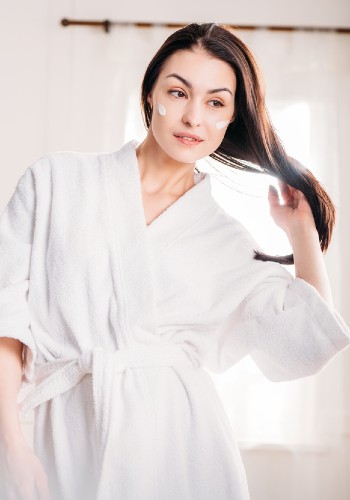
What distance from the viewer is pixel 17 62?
278cm

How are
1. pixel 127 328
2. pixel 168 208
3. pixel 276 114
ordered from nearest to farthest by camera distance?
pixel 127 328 < pixel 168 208 < pixel 276 114

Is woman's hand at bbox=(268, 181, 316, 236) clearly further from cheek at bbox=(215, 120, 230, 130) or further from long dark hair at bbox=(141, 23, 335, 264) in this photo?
cheek at bbox=(215, 120, 230, 130)

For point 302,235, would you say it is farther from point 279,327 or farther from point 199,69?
point 199,69

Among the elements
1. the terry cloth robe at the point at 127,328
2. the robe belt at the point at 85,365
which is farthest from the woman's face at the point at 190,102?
the robe belt at the point at 85,365

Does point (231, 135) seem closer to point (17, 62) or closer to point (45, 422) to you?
point (45, 422)

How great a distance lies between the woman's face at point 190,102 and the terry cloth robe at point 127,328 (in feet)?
Result: 0.35

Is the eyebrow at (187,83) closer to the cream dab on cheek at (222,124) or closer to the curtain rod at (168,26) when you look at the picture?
the cream dab on cheek at (222,124)

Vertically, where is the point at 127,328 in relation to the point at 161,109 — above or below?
below

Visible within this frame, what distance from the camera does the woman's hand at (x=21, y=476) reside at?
35.6 inches

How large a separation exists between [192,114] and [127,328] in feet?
1.22

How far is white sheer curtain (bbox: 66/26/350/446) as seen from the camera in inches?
103

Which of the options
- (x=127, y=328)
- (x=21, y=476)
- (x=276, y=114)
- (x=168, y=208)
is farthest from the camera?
(x=276, y=114)

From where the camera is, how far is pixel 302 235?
1202mm

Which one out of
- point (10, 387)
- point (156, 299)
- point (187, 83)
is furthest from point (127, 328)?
point (187, 83)
